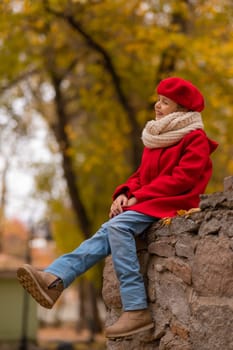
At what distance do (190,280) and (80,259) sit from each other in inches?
30.0

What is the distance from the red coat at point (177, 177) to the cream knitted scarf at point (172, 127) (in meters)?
0.04

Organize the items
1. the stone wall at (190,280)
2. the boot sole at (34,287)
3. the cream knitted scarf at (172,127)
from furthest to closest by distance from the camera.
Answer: the cream knitted scarf at (172,127), the boot sole at (34,287), the stone wall at (190,280)

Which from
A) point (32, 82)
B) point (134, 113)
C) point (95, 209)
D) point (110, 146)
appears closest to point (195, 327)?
point (134, 113)

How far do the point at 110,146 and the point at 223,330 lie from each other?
12.1 metres

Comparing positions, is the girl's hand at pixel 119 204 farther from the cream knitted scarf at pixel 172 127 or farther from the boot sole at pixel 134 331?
the boot sole at pixel 134 331

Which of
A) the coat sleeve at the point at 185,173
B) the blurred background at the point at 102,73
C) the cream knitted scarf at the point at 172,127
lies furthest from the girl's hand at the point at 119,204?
the blurred background at the point at 102,73

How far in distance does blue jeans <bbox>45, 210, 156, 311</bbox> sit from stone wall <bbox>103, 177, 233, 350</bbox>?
0.42 ft

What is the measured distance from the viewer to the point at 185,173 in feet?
15.0

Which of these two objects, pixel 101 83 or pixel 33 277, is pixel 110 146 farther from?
pixel 33 277

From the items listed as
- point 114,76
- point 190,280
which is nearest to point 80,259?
point 190,280

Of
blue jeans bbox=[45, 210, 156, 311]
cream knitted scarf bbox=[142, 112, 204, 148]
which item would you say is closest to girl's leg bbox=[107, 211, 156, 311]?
blue jeans bbox=[45, 210, 156, 311]

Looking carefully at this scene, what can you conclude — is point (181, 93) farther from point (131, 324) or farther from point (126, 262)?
point (131, 324)

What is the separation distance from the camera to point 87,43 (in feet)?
44.3

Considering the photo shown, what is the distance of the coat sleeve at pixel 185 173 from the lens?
4574mm
